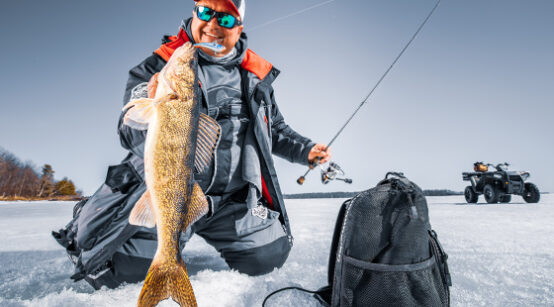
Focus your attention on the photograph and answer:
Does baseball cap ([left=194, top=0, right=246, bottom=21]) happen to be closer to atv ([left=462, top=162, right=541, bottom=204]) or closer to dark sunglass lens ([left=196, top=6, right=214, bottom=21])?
dark sunglass lens ([left=196, top=6, right=214, bottom=21])

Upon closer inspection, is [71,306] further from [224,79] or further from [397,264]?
[224,79]

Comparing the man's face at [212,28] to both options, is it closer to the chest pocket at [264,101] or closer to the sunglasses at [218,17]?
the sunglasses at [218,17]

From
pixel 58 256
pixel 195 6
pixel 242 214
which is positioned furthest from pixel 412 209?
pixel 58 256

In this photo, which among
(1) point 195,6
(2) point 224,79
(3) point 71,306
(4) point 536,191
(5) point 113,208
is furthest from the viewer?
(4) point 536,191

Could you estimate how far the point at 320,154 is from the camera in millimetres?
3326

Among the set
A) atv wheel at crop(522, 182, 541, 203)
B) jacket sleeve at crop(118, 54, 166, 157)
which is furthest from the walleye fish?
atv wheel at crop(522, 182, 541, 203)

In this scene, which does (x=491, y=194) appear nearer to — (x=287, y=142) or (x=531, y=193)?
(x=531, y=193)

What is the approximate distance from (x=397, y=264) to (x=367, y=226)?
23 cm

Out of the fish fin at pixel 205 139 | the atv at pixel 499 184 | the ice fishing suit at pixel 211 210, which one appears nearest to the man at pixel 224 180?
the ice fishing suit at pixel 211 210

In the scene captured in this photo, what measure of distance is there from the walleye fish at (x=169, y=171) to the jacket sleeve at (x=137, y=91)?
48 cm

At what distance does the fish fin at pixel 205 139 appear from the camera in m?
1.74

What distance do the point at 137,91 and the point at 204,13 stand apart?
1.24 metres

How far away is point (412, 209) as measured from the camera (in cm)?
155

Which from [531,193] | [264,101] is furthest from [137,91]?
[531,193]
